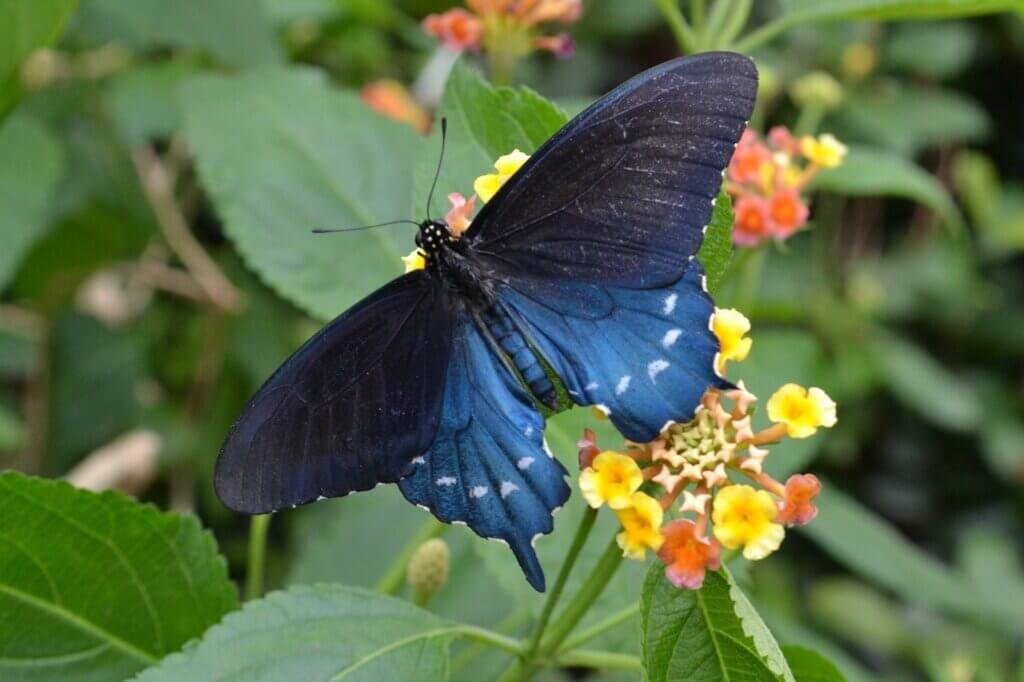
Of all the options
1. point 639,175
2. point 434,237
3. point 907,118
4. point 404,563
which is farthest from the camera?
point 907,118

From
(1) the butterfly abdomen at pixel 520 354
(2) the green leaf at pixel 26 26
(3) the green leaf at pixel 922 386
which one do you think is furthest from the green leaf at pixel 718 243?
(3) the green leaf at pixel 922 386

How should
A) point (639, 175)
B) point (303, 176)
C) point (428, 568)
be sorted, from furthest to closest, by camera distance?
point (303, 176), point (428, 568), point (639, 175)

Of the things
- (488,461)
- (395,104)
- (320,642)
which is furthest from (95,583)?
(395,104)

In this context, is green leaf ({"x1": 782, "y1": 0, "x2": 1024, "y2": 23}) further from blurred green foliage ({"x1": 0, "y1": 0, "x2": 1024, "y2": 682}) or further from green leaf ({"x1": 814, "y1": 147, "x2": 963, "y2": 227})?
green leaf ({"x1": 814, "y1": 147, "x2": 963, "y2": 227})

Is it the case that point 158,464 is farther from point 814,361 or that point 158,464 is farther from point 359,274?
point 814,361

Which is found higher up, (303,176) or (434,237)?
(303,176)

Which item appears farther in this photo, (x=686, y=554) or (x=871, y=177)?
(x=871, y=177)

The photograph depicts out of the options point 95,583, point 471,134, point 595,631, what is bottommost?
point 595,631

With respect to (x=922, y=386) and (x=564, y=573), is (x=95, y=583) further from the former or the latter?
(x=922, y=386)
